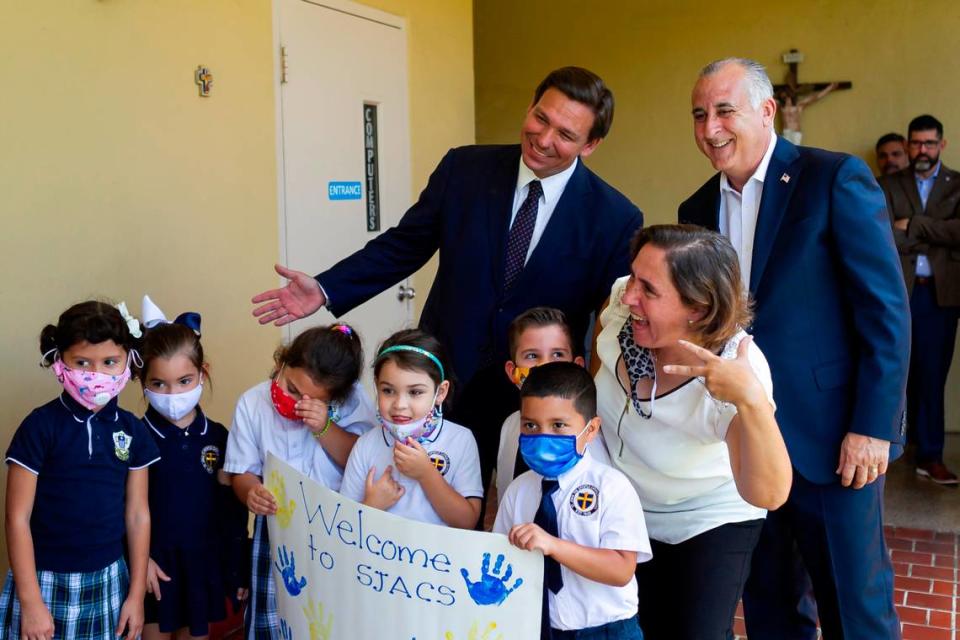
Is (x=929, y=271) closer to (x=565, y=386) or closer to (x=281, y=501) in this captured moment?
(x=565, y=386)

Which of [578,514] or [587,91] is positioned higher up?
[587,91]

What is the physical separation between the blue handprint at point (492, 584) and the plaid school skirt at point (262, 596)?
950 mm

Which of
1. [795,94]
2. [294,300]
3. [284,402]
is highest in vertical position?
[795,94]

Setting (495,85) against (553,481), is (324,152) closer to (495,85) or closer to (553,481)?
(553,481)

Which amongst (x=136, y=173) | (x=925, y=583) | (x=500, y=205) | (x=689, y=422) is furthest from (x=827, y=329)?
(x=136, y=173)

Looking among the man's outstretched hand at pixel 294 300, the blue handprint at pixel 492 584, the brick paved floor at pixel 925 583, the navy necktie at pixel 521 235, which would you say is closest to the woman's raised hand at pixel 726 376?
the blue handprint at pixel 492 584

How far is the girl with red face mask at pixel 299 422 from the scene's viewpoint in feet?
8.82

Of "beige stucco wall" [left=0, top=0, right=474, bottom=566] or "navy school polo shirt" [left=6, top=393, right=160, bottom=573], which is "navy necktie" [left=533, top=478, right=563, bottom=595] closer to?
"navy school polo shirt" [left=6, top=393, right=160, bottom=573]

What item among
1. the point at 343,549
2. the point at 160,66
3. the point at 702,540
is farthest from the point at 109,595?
the point at 160,66

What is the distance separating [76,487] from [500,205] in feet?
4.55

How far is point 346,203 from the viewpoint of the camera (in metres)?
4.71

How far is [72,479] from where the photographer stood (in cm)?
254

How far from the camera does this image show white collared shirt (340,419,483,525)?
2.46 metres

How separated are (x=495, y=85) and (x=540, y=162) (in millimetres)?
5240
